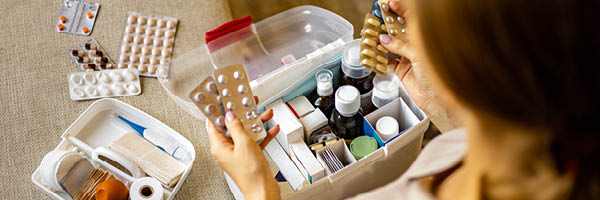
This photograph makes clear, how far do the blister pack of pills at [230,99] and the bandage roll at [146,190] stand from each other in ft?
0.55

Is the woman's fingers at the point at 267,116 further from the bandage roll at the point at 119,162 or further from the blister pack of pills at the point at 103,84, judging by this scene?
the blister pack of pills at the point at 103,84

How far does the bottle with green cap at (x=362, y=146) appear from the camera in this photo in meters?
0.75

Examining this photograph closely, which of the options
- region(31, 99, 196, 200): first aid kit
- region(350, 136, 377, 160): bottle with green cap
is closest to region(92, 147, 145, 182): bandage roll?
region(31, 99, 196, 200): first aid kit

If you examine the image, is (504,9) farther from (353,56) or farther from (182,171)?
(182,171)

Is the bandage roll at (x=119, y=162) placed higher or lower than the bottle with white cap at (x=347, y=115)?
lower

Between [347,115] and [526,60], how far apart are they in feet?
1.55

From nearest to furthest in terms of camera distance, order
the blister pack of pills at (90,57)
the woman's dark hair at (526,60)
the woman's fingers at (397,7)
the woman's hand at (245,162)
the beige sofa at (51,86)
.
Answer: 1. the woman's dark hair at (526,60)
2. the woman's hand at (245,162)
3. the woman's fingers at (397,7)
4. the beige sofa at (51,86)
5. the blister pack of pills at (90,57)

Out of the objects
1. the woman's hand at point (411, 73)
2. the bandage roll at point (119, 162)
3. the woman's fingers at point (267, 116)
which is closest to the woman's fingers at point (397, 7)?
the woman's hand at point (411, 73)

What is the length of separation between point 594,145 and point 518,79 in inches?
3.3

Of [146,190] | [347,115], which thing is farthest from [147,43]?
[347,115]

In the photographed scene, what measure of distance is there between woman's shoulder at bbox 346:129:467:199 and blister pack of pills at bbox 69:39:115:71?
0.64 meters

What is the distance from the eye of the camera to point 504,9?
0.94 ft

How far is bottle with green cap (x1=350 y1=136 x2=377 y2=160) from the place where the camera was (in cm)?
75

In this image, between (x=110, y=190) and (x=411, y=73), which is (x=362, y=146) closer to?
(x=411, y=73)
